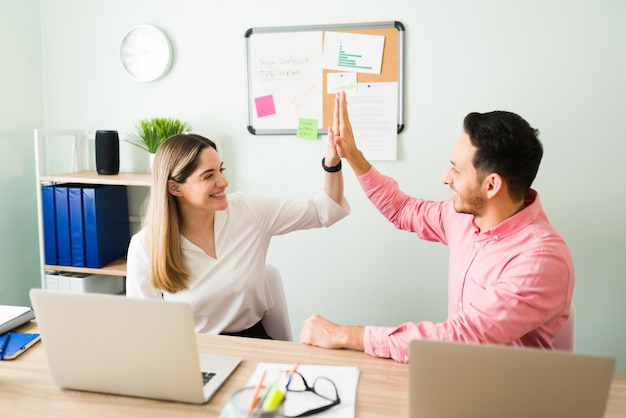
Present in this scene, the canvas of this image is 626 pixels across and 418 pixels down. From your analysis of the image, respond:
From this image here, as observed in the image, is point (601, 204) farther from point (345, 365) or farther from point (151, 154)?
point (151, 154)

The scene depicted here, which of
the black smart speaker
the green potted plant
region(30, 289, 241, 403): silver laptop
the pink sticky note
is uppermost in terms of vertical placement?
the pink sticky note

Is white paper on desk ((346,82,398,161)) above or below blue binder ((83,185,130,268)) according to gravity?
above

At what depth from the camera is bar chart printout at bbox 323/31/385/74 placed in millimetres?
2721

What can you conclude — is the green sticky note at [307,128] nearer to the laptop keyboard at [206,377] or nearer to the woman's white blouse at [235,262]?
the woman's white blouse at [235,262]

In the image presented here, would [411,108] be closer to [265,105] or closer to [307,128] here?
[307,128]

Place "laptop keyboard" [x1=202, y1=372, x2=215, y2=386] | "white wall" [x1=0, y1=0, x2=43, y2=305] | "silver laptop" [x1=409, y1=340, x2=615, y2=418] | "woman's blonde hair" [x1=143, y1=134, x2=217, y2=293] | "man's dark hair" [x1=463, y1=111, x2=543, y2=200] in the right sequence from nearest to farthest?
"silver laptop" [x1=409, y1=340, x2=615, y2=418], "laptop keyboard" [x1=202, y1=372, x2=215, y2=386], "man's dark hair" [x1=463, y1=111, x2=543, y2=200], "woman's blonde hair" [x1=143, y1=134, x2=217, y2=293], "white wall" [x1=0, y1=0, x2=43, y2=305]

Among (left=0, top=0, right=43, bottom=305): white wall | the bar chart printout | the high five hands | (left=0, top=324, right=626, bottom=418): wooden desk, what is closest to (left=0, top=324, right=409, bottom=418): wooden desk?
(left=0, top=324, right=626, bottom=418): wooden desk

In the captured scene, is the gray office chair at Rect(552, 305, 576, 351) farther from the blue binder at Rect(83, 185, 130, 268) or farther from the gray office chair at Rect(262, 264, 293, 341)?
the blue binder at Rect(83, 185, 130, 268)

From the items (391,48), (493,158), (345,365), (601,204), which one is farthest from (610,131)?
(345,365)

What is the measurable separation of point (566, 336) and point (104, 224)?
2.17 meters

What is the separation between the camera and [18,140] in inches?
121

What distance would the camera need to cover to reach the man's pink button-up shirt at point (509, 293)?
4.64ft

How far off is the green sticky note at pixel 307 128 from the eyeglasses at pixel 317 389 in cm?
166

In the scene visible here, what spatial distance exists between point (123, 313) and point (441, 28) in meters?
2.05
